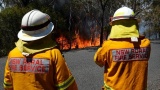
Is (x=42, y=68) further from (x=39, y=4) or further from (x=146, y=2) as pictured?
(x=146, y=2)

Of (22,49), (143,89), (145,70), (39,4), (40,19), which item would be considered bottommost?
(143,89)

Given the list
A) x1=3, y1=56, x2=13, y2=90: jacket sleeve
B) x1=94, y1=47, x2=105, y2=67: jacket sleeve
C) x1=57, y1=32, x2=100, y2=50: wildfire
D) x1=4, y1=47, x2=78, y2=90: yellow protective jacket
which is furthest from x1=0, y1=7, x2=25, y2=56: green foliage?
x1=4, y1=47, x2=78, y2=90: yellow protective jacket

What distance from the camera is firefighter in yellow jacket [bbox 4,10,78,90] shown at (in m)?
2.49

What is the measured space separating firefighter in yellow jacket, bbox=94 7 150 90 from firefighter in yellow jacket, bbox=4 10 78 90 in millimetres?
831

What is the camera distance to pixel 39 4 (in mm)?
19016

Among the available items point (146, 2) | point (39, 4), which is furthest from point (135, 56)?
point (146, 2)

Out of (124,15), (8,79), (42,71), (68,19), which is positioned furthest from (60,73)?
(68,19)

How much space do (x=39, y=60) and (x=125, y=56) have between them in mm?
1141

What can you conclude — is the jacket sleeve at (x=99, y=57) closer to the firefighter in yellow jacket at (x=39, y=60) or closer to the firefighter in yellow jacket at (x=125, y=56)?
the firefighter in yellow jacket at (x=125, y=56)

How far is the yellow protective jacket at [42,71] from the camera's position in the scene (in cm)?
248

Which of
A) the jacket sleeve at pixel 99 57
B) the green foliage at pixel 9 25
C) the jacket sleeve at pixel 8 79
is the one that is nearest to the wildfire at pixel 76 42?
the green foliage at pixel 9 25

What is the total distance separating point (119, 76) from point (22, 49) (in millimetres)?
1206

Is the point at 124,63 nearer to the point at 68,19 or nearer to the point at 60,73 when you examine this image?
the point at 60,73

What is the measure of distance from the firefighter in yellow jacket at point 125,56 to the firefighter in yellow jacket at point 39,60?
831mm
